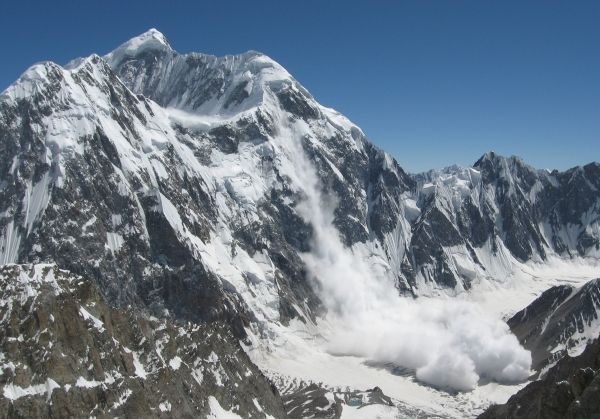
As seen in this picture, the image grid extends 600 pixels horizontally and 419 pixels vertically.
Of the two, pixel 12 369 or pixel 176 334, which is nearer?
pixel 12 369

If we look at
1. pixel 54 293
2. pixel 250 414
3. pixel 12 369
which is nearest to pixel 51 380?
pixel 12 369

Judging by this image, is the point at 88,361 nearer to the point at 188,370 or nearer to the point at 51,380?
the point at 51,380

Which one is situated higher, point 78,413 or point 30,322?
point 30,322

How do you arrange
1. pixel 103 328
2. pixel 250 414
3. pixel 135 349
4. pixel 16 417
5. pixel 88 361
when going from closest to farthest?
pixel 16 417
pixel 88 361
pixel 103 328
pixel 135 349
pixel 250 414

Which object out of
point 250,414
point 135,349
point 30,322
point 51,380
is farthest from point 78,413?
point 250,414

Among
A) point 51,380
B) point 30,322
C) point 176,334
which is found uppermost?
point 176,334

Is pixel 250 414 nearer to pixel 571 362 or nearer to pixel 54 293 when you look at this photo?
pixel 54 293

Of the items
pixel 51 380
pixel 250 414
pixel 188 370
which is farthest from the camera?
pixel 250 414
